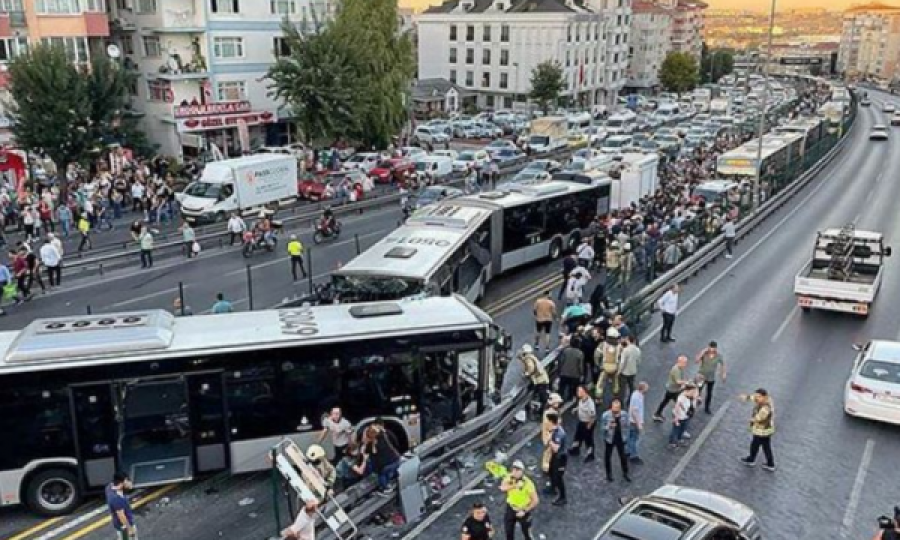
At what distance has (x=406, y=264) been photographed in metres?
20.3

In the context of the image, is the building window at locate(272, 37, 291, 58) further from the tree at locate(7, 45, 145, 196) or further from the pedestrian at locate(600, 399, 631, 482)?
the pedestrian at locate(600, 399, 631, 482)

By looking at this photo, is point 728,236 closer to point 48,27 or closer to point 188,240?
point 188,240

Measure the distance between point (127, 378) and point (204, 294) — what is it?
13357 millimetres

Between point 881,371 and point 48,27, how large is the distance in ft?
150

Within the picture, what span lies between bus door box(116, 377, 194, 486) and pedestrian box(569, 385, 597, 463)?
6.59 metres

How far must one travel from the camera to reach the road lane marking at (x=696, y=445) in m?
14.3

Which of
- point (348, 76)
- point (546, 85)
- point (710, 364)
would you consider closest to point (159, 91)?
point (348, 76)

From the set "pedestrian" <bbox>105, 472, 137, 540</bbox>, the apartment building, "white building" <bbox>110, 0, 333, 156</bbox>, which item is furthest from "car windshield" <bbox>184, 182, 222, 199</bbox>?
"pedestrian" <bbox>105, 472, 137, 540</bbox>

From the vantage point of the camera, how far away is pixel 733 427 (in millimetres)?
16156

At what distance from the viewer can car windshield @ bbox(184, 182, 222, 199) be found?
35875 millimetres

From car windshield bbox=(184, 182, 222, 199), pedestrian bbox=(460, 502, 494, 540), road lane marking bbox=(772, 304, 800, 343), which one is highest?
car windshield bbox=(184, 182, 222, 199)

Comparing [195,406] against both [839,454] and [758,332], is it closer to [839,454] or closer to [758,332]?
[839,454]

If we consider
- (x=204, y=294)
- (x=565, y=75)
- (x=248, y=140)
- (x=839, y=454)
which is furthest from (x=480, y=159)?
(x=565, y=75)

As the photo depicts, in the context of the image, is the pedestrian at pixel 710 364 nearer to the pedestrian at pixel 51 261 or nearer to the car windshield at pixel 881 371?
the car windshield at pixel 881 371
